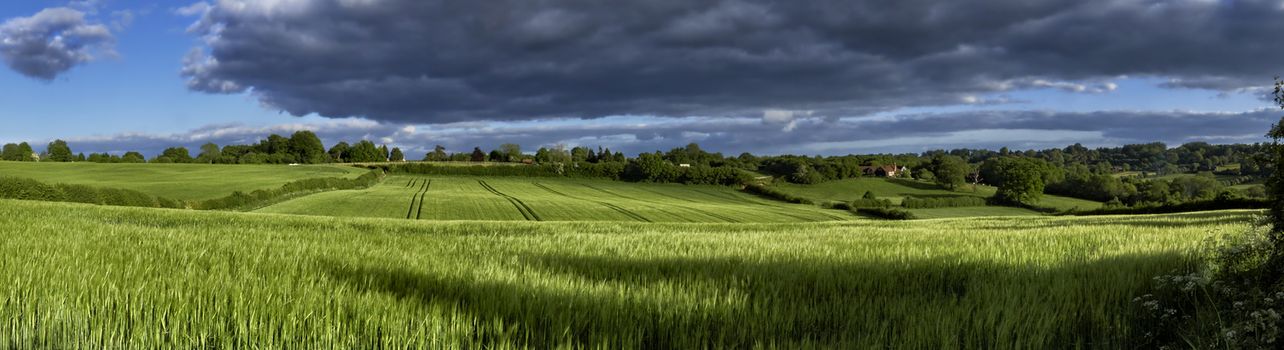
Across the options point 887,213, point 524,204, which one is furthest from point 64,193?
point 887,213

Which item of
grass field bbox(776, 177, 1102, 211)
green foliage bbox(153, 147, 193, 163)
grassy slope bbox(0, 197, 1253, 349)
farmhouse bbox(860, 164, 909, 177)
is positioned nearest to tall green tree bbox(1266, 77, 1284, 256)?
grassy slope bbox(0, 197, 1253, 349)

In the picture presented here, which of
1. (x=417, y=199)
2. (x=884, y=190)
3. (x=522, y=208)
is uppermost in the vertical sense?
(x=417, y=199)

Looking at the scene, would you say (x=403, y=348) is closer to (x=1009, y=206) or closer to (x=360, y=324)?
(x=360, y=324)

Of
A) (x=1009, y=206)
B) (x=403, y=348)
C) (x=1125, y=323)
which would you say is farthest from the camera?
(x=1009, y=206)

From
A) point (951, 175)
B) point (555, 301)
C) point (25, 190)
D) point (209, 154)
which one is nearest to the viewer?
point (555, 301)

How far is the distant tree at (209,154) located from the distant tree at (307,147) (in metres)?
16.9

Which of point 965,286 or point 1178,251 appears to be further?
point 1178,251

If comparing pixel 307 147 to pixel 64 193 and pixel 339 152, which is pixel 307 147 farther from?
pixel 64 193

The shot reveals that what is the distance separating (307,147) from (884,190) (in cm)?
14915

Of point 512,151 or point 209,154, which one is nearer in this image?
point 209,154

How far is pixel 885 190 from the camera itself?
133 metres

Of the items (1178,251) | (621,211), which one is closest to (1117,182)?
(621,211)

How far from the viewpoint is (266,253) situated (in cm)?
600

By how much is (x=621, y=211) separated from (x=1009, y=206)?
78824mm
